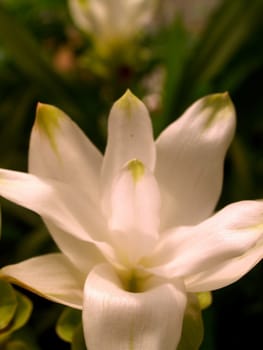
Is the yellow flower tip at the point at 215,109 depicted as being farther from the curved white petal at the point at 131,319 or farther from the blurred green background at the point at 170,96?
the blurred green background at the point at 170,96

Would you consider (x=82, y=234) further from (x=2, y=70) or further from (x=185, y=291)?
(x=2, y=70)

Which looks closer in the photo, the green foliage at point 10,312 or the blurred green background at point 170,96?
the green foliage at point 10,312

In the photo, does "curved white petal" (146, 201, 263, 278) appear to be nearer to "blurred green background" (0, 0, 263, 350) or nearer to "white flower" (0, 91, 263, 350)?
"white flower" (0, 91, 263, 350)

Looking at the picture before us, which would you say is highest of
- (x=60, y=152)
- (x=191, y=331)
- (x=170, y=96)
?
(x=170, y=96)

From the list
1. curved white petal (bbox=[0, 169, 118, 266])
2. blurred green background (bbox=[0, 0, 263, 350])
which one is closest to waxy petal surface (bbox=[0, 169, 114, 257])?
curved white petal (bbox=[0, 169, 118, 266])

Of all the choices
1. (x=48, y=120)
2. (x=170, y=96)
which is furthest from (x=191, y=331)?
(x=170, y=96)

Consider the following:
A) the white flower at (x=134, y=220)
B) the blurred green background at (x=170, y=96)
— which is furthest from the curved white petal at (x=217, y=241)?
the blurred green background at (x=170, y=96)

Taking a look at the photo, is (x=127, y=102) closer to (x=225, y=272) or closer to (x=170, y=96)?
(x=225, y=272)
